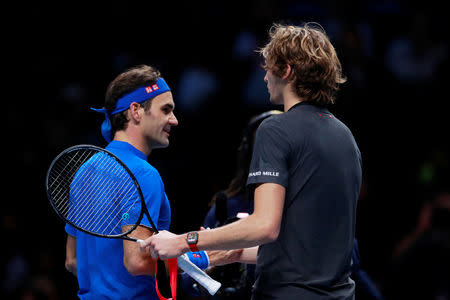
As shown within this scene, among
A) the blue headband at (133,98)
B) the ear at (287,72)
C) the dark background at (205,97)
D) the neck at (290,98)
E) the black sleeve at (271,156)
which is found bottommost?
the dark background at (205,97)

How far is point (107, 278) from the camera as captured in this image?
277 centimetres

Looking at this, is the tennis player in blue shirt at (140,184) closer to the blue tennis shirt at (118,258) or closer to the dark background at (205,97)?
the blue tennis shirt at (118,258)

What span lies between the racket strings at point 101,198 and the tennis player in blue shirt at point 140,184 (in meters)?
0.07

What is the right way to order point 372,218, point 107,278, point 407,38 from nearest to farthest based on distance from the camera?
1. point 107,278
2. point 372,218
3. point 407,38

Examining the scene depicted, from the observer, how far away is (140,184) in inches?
111

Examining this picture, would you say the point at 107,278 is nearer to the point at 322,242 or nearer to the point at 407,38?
the point at 322,242

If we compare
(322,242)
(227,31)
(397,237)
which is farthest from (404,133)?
(322,242)

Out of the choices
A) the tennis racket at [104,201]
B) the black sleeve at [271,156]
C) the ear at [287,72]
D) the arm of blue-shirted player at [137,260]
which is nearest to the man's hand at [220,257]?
the tennis racket at [104,201]

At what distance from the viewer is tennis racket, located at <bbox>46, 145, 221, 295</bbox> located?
2717 millimetres

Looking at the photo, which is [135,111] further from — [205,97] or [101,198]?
[205,97]

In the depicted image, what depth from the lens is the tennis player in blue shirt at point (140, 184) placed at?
9.00 feet

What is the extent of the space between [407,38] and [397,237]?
223 centimetres

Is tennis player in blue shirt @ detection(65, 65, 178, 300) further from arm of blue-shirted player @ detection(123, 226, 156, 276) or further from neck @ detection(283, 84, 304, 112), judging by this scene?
neck @ detection(283, 84, 304, 112)

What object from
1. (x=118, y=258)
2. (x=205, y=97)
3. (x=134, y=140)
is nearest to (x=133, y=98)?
(x=134, y=140)
